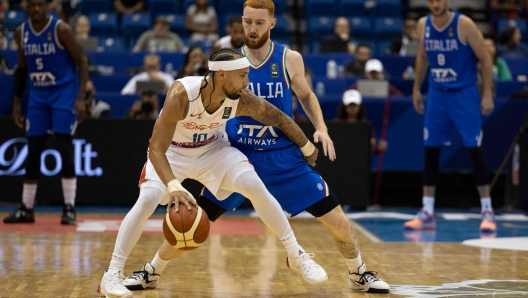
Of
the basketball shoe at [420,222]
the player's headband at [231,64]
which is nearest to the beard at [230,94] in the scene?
the player's headband at [231,64]

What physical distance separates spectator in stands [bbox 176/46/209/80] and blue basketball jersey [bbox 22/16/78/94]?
1.91 m

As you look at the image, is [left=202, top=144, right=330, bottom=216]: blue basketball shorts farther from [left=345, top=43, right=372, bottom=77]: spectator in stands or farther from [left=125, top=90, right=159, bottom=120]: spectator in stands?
[left=345, top=43, right=372, bottom=77]: spectator in stands

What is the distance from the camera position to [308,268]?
15.2 ft

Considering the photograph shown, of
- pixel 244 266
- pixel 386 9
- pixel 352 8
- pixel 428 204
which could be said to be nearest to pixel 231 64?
pixel 244 266

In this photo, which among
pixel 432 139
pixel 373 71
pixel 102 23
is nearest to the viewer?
pixel 432 139

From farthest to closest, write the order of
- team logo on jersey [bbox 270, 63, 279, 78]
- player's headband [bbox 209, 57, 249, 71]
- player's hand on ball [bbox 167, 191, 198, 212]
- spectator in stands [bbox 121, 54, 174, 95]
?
spectator in stands [bbox 121, 54, 174, 95], team logo on jersey [bbox 270, 63, 279, 78], player's headband [bbox 209, 57, 249, 71], player's hand on ball [bbox 167, 191, 198, 212]

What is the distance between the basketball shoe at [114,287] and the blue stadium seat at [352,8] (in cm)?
1198

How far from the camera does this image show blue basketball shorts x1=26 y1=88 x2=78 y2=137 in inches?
303

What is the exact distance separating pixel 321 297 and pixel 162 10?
11.2m

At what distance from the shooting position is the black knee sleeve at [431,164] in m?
8.09

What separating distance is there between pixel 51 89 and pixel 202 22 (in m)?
6.40

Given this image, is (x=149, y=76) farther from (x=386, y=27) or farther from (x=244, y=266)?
(x=386, y=27)

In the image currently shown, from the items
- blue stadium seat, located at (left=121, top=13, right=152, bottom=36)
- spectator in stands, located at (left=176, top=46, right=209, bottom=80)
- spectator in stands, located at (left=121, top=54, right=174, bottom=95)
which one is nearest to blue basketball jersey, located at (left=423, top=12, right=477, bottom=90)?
spectator in stands, located at (left=176, top=46, right=209, bottom=80)

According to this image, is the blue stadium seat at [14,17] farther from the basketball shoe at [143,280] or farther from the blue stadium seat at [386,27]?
the basketball shoe at [143,280]
